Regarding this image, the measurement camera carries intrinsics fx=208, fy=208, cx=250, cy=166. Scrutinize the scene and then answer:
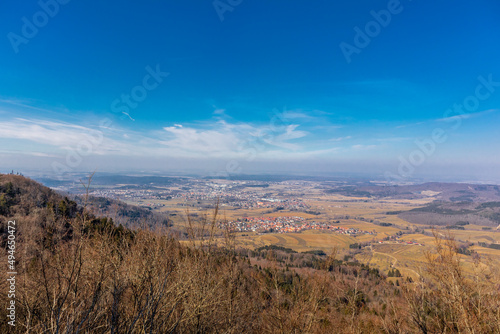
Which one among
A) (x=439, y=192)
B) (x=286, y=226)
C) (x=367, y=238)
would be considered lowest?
(x=367, y=238)

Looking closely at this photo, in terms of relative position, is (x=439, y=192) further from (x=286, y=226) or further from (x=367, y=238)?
(x=286, y=226)

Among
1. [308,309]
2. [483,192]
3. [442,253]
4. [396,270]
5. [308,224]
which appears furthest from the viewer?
[483,192]

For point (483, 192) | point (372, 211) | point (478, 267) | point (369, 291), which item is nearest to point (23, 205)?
point (478, 267)

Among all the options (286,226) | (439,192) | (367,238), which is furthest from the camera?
(439,192)

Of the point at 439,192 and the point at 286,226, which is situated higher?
the point at 439,192

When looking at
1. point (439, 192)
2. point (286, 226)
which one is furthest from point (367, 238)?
point (439, 192)

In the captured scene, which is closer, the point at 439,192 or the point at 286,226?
the point at 286,226

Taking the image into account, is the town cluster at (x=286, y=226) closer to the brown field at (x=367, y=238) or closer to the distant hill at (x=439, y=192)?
the brown field at (x=367, y=238)

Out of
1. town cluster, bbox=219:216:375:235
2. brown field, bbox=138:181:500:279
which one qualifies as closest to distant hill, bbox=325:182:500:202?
brown field, bbox=138:181:500:279

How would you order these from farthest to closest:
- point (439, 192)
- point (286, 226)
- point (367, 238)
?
point (439, 192) → point (286, 226) → point (367, 238)

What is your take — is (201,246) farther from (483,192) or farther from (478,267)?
(483,192)

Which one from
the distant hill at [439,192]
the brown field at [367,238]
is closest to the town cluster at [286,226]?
the brown field at [367,238]
